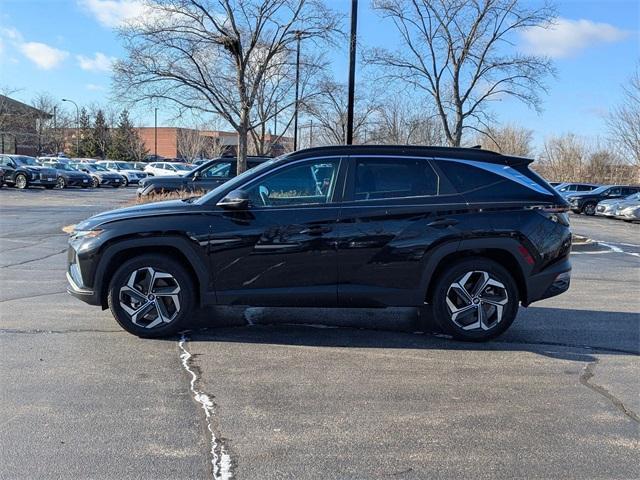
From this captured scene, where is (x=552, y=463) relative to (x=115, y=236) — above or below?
below

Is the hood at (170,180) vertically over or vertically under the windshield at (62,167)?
under

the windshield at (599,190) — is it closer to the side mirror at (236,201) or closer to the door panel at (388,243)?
the door panel at (388,243)

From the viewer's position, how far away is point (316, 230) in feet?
17.1

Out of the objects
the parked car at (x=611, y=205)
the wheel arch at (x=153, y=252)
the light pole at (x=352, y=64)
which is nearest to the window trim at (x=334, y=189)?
the wheel arch at (x=153, y=252)

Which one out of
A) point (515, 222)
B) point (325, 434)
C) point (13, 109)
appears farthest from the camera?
point (13, 109)

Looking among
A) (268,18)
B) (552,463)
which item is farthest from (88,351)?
(268,18)

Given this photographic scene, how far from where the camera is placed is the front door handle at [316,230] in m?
5.21

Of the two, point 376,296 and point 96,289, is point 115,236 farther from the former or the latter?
point 376,296

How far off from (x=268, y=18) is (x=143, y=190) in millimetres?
7051

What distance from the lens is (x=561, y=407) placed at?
13.3 feet

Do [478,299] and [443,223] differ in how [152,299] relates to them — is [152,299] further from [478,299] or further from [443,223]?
[478,299]

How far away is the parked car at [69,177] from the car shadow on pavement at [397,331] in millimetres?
30609

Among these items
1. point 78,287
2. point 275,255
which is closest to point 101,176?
point 78,287

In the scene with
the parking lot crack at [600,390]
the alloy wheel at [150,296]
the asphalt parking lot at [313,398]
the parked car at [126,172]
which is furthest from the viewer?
the parked car at [126,172]
